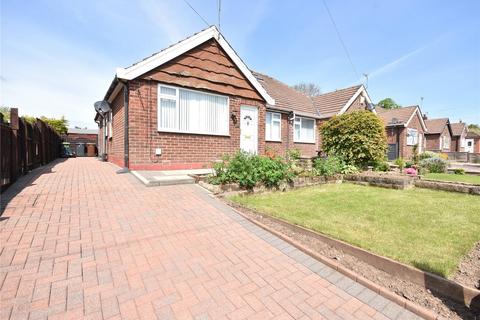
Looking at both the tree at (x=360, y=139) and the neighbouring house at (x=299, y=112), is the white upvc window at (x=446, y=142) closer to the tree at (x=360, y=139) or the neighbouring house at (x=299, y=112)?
the neighbouring house at (x=299, y=112)

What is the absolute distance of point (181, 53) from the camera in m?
8.82

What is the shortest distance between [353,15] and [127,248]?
36.5ft

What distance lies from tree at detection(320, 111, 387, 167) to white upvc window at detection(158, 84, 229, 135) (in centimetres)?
574

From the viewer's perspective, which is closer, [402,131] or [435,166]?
[435,166]

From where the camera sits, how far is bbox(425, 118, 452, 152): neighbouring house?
119 feet

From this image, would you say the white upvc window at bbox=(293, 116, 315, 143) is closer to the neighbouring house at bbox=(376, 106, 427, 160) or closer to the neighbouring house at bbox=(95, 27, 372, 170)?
the neighbouring house at bbox=(95, 27, 372, 170)

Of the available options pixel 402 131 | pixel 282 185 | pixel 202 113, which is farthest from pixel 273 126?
pixel 402 131

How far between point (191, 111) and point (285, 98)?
9.12m

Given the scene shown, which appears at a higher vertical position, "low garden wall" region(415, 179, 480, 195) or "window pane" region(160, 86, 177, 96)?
"window pane" region(160, 86, 177, 96)

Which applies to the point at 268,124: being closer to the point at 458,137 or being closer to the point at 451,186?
the point at 451,186

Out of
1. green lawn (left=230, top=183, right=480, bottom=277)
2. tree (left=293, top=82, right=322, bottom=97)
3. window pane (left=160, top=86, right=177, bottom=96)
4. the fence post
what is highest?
tree (left=293, top=82, right=322, bottom=97)

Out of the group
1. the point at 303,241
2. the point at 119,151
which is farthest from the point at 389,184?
the point at 119,151

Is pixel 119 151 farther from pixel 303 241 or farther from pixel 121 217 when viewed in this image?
pixel 303 241

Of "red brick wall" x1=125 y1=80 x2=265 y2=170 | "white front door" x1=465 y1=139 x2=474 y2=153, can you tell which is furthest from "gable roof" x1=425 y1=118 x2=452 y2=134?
"red brick wall" x1=125 y1=80 x2=265 y2=170
